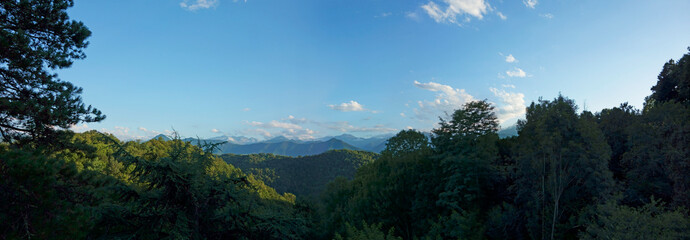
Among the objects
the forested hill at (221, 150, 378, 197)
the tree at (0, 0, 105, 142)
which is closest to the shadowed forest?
the tree at (0, 0, 105, 142)

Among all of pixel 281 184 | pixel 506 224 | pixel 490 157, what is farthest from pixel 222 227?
pixel 281 184

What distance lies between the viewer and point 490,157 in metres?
21.0

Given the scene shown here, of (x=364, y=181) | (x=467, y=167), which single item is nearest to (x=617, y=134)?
(x=467, y=167)

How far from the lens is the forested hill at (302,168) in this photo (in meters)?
129

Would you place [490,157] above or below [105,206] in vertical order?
above

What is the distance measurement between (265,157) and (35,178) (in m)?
176

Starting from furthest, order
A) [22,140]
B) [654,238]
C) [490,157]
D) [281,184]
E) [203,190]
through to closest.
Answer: [281,184] → [490,157] → [654,238] → [22,140] → [203,190]

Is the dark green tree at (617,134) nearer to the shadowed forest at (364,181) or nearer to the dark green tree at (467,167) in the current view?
the shadowed forest at (364,181)

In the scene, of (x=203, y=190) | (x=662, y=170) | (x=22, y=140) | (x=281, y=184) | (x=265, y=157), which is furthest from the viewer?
(x=265, y=157)

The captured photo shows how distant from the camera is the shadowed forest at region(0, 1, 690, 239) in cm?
845

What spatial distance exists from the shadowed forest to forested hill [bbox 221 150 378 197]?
9748cm

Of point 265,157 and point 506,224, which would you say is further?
point 265,157

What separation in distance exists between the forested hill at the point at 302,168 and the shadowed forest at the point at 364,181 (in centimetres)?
9748

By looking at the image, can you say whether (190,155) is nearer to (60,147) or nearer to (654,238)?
(60,147)
